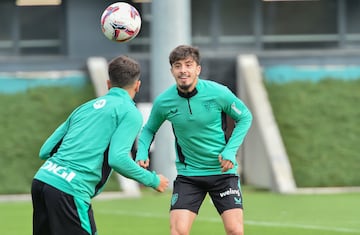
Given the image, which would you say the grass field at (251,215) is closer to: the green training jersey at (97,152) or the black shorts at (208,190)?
the black shorts at (208,190)

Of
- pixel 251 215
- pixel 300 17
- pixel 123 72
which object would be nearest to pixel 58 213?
pixel 123 72

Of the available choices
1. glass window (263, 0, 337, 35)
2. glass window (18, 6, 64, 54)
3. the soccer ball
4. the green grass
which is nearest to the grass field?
the green grass

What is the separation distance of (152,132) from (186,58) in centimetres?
93

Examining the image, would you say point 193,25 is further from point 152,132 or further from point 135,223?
point 152,132

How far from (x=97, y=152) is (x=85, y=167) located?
14 cm

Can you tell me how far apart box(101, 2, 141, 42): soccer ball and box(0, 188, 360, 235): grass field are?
4.42m

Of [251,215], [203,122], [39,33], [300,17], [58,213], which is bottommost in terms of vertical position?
[251,215]

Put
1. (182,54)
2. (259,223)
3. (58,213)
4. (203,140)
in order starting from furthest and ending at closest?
(259,223)
(203,140)
(182,54)
(58,213)

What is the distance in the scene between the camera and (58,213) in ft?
26.0

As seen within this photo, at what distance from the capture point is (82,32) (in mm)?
25656

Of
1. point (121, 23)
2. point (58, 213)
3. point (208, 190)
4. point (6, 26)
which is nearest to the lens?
point (58, 213)

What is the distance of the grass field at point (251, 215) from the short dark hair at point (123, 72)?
20.2 feet

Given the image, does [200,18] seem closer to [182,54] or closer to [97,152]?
[182,54]

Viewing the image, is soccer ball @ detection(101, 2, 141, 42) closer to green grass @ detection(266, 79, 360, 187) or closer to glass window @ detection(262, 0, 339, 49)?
green grass @ detection(266, 79, 360, 187)
